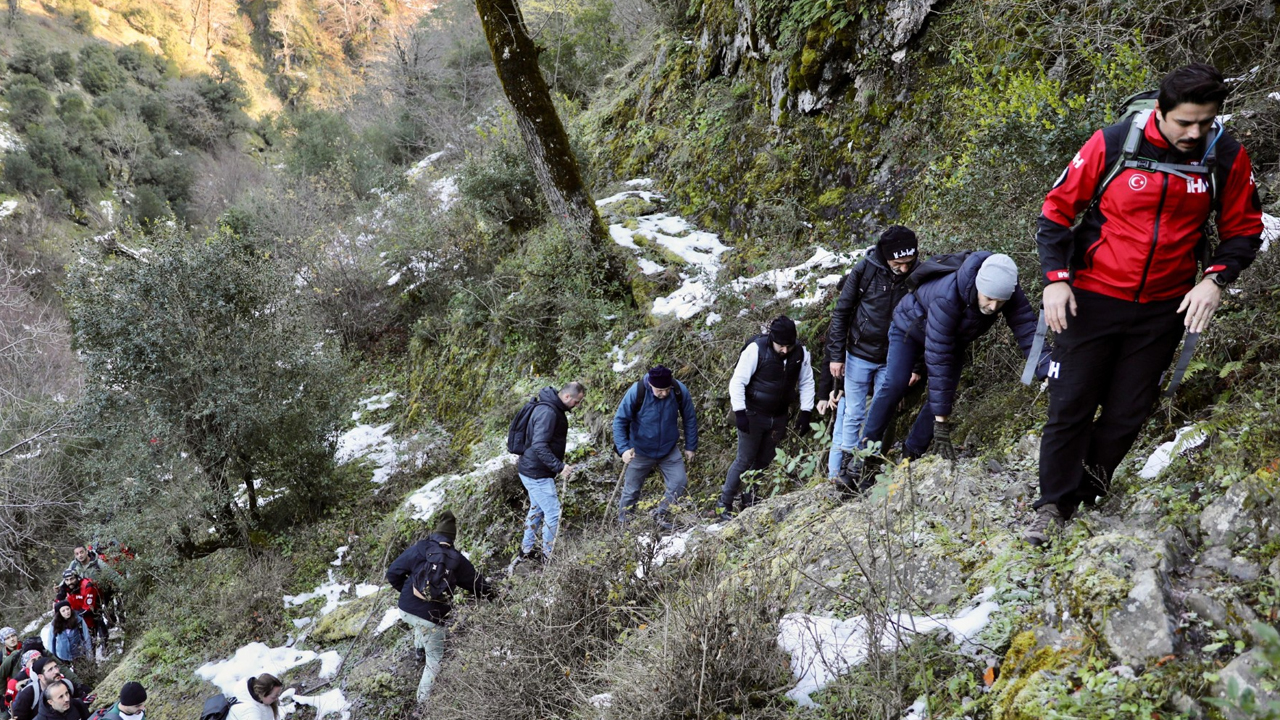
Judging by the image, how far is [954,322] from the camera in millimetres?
3906

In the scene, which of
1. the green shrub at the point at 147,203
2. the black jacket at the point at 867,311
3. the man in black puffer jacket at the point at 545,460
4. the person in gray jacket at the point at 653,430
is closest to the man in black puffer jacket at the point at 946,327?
the black jacket at the point at 867,311

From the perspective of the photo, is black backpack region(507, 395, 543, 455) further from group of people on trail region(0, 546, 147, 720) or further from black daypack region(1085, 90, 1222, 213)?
black daypack region(1085, 90, 1222, 213)

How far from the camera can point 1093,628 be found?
93.0 inches

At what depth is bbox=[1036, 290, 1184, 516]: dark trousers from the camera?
266 centimetres

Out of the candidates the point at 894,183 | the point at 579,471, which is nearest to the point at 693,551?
the point at 579,471

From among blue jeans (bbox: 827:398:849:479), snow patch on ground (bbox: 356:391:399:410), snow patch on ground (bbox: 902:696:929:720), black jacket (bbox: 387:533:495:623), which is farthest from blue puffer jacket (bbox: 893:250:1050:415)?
snow patch on ground (bbox: 356:391:399:410)

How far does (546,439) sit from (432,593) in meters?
1.54

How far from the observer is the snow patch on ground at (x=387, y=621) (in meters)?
6.48

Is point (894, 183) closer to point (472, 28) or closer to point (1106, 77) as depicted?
point (1106, 77)

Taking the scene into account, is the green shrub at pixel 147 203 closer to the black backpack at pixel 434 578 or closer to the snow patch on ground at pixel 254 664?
the snow patch on ground at pixel 254 664

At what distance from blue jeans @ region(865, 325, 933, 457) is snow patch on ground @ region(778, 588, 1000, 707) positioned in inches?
68.0

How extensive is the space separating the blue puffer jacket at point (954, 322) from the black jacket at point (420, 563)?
11.5ft

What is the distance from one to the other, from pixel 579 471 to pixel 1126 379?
5.39m

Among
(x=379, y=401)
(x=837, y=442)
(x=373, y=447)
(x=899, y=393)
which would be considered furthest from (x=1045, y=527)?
(x=379, y=401)
